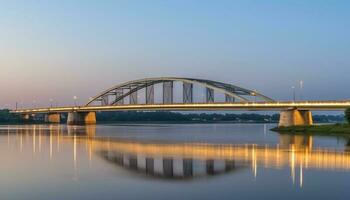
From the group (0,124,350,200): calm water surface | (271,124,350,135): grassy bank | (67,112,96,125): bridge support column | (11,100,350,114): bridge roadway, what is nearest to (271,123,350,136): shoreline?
(271,124,350,135): grassy bank

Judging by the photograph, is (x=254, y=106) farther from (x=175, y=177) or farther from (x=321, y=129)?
(x=175, y=177)

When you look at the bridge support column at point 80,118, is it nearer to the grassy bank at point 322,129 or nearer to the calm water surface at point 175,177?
the grassy bank at point 322,129

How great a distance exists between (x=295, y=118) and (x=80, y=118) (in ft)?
235

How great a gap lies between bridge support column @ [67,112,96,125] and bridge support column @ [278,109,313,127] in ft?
221

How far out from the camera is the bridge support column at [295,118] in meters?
75.5

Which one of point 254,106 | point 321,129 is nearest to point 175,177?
point 321,129

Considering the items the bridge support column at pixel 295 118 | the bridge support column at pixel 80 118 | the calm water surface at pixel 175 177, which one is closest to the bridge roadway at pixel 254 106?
the bridge support column at pixel 295 118

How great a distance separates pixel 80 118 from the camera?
134125mm

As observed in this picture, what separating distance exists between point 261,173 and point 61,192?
28.2 ft

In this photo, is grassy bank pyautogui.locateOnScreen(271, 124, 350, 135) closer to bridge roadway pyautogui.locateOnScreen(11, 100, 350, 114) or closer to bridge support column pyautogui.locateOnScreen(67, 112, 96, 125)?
bridge roadway pyautogui.locateOnScreen(11, 100, 350, 114)

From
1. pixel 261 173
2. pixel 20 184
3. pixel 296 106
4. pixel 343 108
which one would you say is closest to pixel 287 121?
pixel 296 106

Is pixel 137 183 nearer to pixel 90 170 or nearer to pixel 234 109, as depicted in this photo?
pixel 90 170

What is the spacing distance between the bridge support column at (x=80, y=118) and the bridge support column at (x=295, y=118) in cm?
6726

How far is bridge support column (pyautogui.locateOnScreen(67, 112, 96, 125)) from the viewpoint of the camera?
132125 millimetres
